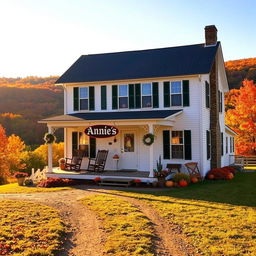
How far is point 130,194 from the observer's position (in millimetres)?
13578

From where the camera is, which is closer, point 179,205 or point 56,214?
point 56,214

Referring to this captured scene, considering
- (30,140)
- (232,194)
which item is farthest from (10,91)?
(232,194)

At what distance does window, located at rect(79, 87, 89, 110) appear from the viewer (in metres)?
20.1

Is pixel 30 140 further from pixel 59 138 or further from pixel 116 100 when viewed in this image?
pixel 116 100

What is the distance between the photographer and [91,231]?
8617 mm

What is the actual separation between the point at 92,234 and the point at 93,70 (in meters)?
14.2

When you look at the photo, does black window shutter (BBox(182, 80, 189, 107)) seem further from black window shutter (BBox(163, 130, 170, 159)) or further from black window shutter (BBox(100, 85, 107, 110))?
black window shutter (BBox(100, 85, 107, 110))

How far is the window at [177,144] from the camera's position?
1792 cm

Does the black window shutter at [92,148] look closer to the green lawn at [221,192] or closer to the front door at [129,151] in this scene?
the front door at [129,151]

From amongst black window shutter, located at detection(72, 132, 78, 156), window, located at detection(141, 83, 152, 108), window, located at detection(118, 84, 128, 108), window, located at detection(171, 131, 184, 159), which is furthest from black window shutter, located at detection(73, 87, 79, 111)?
window, located at detection(171, 131, 184, 159)

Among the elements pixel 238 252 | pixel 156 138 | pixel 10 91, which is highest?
pixel 10 91

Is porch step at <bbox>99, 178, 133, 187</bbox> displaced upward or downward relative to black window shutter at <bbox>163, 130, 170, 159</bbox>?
downward

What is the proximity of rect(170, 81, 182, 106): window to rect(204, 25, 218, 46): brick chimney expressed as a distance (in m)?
3.89

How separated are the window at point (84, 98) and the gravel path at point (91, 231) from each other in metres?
8.20
